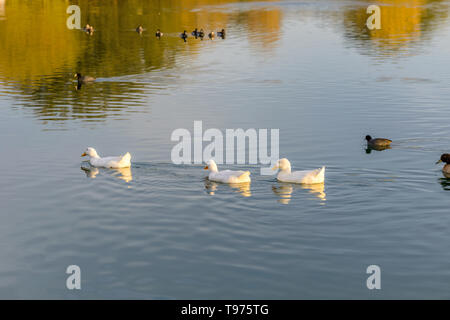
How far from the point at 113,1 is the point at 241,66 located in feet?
255

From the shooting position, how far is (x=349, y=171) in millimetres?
30500

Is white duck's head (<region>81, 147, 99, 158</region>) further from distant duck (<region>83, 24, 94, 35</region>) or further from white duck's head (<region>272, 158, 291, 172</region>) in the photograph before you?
distant duck (<region>83, 24, 94, 35</region>)

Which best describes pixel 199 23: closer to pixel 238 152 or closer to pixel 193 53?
pixel 193 53

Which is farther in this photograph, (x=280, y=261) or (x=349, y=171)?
(x=349, y=171)

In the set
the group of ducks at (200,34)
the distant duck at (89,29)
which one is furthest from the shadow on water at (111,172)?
the distant duck at (89,29)

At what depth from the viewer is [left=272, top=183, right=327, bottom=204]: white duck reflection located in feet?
87.3

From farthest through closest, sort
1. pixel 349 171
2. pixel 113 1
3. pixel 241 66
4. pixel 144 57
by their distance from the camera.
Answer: pixel 113 1, pixel 144 57, pixel 241 66, pixel 349 171

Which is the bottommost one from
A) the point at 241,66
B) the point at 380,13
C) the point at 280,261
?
the point at 280,261

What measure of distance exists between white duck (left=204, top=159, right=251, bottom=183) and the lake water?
554mm

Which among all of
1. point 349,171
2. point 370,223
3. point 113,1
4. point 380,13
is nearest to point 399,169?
point 349,171

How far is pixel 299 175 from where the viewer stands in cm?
2820

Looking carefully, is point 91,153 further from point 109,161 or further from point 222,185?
point 222,185

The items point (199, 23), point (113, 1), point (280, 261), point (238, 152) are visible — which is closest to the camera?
point (280, 261)

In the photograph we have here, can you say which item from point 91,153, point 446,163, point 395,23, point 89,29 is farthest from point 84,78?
point 395,23
